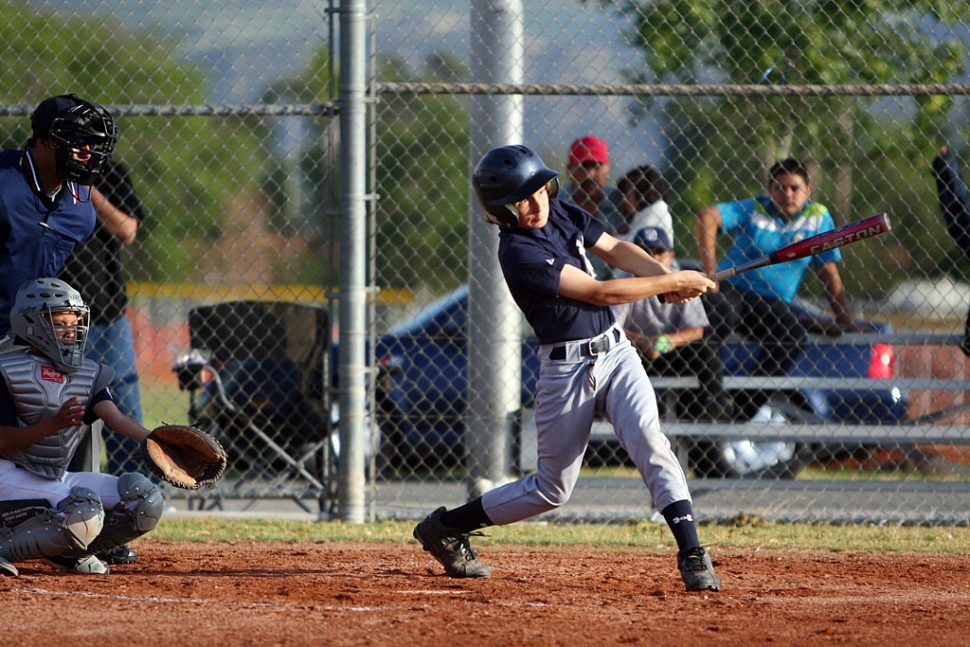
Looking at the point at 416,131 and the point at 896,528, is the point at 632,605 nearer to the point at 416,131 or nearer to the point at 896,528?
the point at 896,528

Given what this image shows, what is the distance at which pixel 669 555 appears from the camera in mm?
5086

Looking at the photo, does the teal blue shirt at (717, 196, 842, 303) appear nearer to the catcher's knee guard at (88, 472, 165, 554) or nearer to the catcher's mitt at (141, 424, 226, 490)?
the catcher's mitt at (141, 424, 226, 490)

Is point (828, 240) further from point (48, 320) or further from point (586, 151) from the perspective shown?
point (48, 320)

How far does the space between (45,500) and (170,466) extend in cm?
46

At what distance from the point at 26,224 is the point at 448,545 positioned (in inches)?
81.6

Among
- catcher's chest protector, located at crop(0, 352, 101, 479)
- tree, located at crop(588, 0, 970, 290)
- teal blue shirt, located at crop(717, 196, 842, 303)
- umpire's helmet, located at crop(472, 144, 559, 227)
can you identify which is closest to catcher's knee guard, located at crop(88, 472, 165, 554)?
catcher's chest protector, located at crop(0, 352, 101, 479)

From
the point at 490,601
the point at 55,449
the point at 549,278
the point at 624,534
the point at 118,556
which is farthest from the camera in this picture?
the point at 624,534

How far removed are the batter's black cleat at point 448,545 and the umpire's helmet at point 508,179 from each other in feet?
3.78

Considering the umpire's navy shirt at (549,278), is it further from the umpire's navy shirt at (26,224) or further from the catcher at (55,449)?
the umpire's navy shirt at (26,224)

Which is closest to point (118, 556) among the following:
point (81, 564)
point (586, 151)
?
point (81, 564)

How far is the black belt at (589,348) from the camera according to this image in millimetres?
4051

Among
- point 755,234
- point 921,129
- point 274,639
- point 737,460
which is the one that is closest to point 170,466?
point 274,639

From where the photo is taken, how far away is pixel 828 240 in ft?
14.1

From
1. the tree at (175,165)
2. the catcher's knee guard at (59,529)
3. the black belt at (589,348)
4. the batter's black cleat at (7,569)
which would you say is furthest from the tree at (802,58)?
the tree at (175,165)
